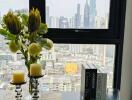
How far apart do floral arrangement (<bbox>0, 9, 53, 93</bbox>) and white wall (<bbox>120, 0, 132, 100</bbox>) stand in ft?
2.45

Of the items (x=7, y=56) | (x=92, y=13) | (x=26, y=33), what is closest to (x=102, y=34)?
(x=92, y=13)

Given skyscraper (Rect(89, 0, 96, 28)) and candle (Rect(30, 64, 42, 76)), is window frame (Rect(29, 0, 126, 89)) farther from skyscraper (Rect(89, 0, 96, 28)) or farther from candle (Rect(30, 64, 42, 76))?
candle (Rect(30, 64, 42, 76))

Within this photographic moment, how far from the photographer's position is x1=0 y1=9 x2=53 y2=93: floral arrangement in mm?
1493

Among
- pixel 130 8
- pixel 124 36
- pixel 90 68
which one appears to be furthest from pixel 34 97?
pixel 130 8

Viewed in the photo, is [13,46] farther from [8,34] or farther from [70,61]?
[70,61]

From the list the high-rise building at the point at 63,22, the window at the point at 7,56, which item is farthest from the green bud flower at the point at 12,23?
the high-rise building at the point at 63,22

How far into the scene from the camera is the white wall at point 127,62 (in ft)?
6.40

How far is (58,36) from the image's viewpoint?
81.2 inches

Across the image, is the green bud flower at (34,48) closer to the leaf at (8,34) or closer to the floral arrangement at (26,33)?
the floral arrangement at (26,33)

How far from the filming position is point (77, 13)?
2059 mm

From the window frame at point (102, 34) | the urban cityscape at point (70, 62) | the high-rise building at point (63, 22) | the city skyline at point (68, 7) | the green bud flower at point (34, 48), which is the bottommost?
the urban cityscape at point (70, 62)

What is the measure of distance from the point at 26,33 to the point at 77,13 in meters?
0.64

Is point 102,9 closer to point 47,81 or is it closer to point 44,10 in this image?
point 44,10

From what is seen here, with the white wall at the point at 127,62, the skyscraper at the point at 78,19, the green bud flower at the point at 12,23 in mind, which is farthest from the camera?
the skyscraper at the point at 78,19
